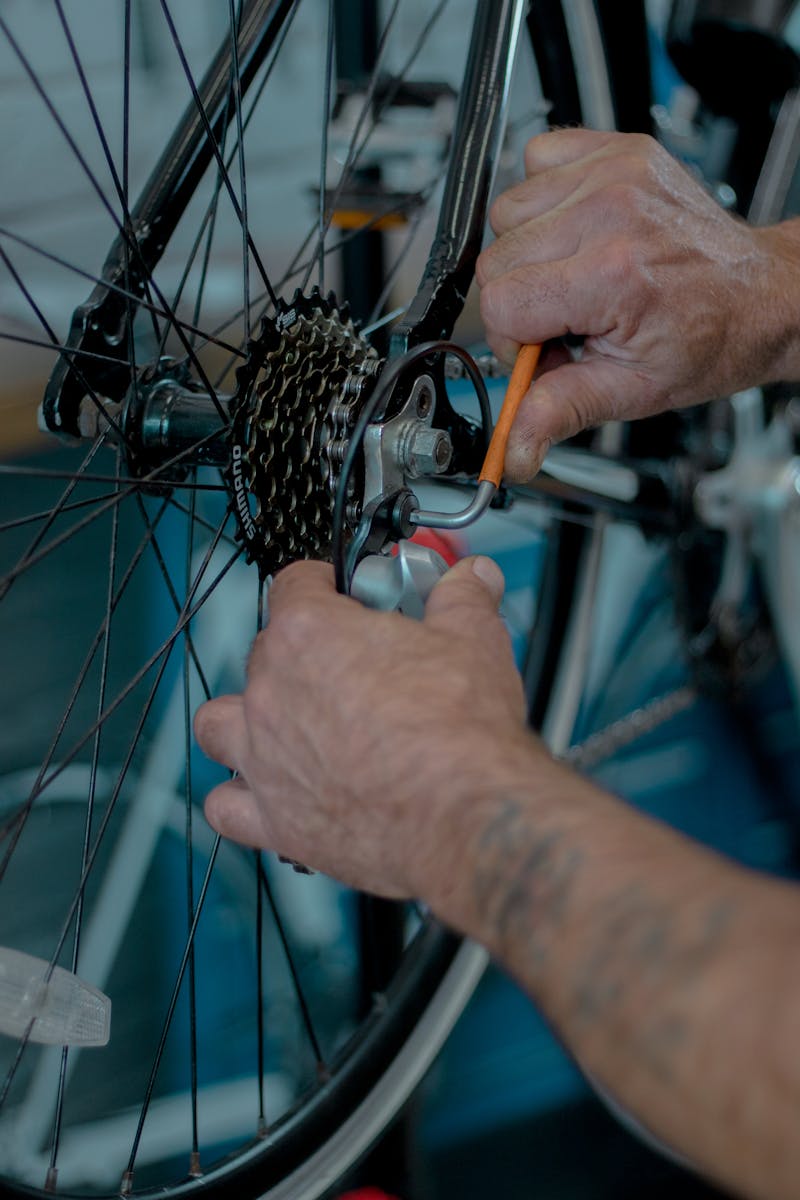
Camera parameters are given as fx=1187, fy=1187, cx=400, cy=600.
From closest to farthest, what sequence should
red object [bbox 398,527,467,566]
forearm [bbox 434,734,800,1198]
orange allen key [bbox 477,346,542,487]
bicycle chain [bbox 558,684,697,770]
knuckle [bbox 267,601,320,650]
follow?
forearm [bbox 434,734,800,1198] → knuckle [bbox 267,601,320,650] → orange allen key [bbox 477,346,542,487] → red object [bbox 398,527,467,566] → bicycle chain [bbox 558,684,697,770]

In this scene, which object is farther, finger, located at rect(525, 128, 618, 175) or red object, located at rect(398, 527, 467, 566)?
red object, located at rect(398, 527, 467, 566)

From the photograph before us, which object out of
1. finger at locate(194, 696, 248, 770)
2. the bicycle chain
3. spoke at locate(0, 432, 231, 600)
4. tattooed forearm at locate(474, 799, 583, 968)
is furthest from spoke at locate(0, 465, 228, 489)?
the bicycle chain

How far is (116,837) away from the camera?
3.10 ft

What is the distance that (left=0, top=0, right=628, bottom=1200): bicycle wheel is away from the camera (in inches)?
21.4

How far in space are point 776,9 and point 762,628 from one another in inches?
21.7

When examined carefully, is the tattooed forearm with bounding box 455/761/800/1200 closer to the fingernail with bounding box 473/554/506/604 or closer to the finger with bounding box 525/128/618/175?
the fingernail with bounding box 473/554/506/604

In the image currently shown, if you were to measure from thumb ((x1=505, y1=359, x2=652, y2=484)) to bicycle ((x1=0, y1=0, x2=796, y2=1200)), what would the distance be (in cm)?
3

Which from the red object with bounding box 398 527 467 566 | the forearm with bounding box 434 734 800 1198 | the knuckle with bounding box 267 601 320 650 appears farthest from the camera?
the red object with bounding box 398 527 467 566

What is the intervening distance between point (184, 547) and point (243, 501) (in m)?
0.51

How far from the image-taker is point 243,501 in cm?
51

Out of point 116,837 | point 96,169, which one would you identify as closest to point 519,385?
point 116,837

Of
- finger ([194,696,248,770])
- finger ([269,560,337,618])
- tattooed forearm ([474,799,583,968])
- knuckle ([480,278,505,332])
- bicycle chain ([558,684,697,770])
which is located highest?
knuckle ([480,278,505,332])

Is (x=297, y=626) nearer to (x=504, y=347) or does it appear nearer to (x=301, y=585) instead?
(x=301, y=585)

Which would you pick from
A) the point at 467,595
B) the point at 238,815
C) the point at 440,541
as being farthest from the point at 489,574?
the point at 440,541
